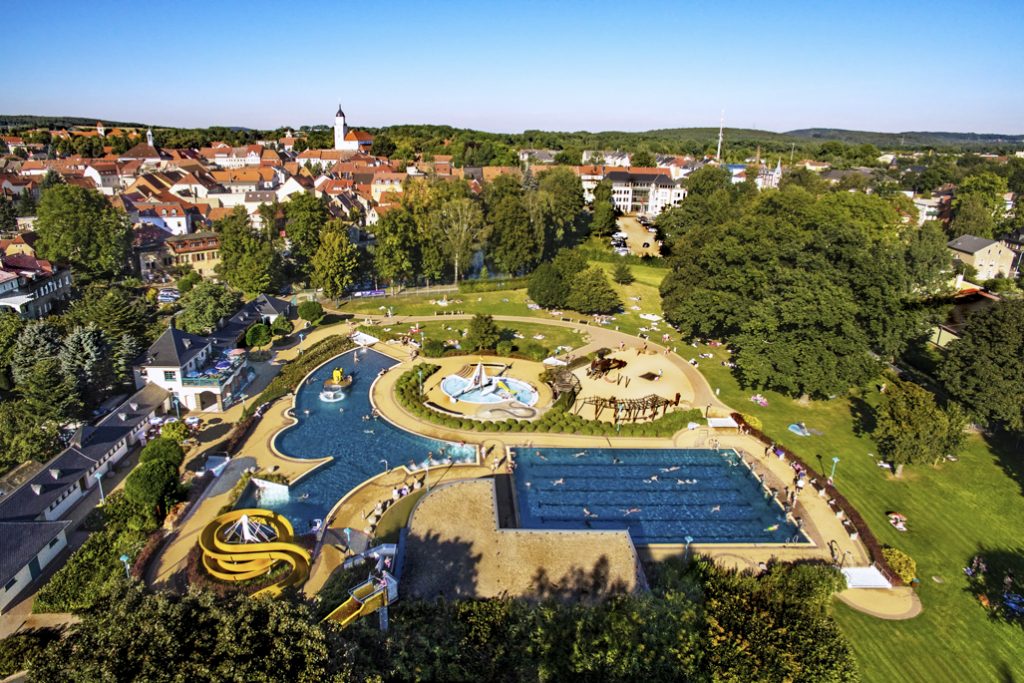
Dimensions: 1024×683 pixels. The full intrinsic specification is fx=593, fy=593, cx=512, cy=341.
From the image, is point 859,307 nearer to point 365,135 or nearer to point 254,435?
point 254,435

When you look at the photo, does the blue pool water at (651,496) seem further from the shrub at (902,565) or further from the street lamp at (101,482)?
the street lamp at (101,482)

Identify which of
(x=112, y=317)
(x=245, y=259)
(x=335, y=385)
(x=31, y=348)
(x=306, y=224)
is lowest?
(x=335, y=385)

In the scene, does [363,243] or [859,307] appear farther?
[363,243]

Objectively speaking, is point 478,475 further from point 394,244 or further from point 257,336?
point 394,244

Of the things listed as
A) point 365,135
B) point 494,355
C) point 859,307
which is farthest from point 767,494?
point 365,135

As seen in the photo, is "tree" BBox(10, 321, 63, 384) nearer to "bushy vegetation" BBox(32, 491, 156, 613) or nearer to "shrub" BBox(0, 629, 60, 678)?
"bushy vegetation" BBox(32, 491, 156, 613)

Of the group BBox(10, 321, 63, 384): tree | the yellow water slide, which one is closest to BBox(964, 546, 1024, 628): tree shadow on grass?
the yellow water slide

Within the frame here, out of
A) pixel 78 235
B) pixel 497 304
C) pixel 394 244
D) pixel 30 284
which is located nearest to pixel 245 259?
pixel 394 244
